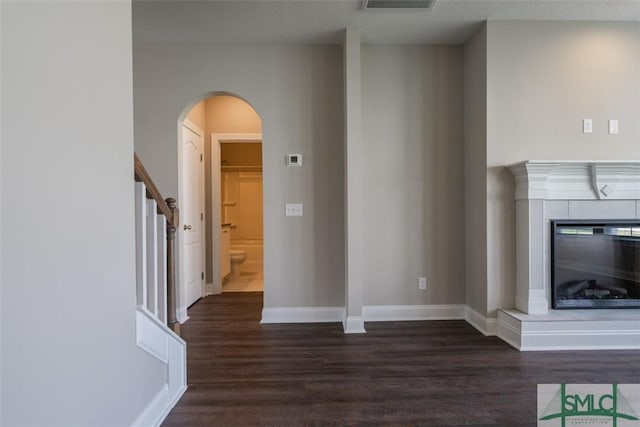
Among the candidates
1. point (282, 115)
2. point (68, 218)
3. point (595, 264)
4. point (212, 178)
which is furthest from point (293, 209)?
point (595, 264)

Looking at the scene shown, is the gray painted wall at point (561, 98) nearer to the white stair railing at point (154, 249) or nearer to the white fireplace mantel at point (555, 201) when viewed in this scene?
the white fireplace mantel at point (555, 201)

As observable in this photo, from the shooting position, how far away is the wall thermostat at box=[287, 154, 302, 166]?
11.3 feet

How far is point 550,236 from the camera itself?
294 centimetres

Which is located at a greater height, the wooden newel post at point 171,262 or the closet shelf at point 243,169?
the closet shelf at point 243,169

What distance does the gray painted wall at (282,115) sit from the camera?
344cm

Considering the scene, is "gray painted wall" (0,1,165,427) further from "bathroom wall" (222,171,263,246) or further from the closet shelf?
"bathroom wall" (222,171,263,246)

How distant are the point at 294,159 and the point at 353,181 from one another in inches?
25.4

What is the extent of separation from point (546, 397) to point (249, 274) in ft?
15.5

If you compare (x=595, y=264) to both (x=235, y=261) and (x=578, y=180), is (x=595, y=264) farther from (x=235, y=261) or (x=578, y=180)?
(x=235, y=261)

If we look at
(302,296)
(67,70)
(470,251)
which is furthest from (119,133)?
(470,251)

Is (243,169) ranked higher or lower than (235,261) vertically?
higher

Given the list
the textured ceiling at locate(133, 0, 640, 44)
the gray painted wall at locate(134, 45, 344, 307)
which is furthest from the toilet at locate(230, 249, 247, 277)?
the textured ceiling at locate(133, 0, 640, 44)
